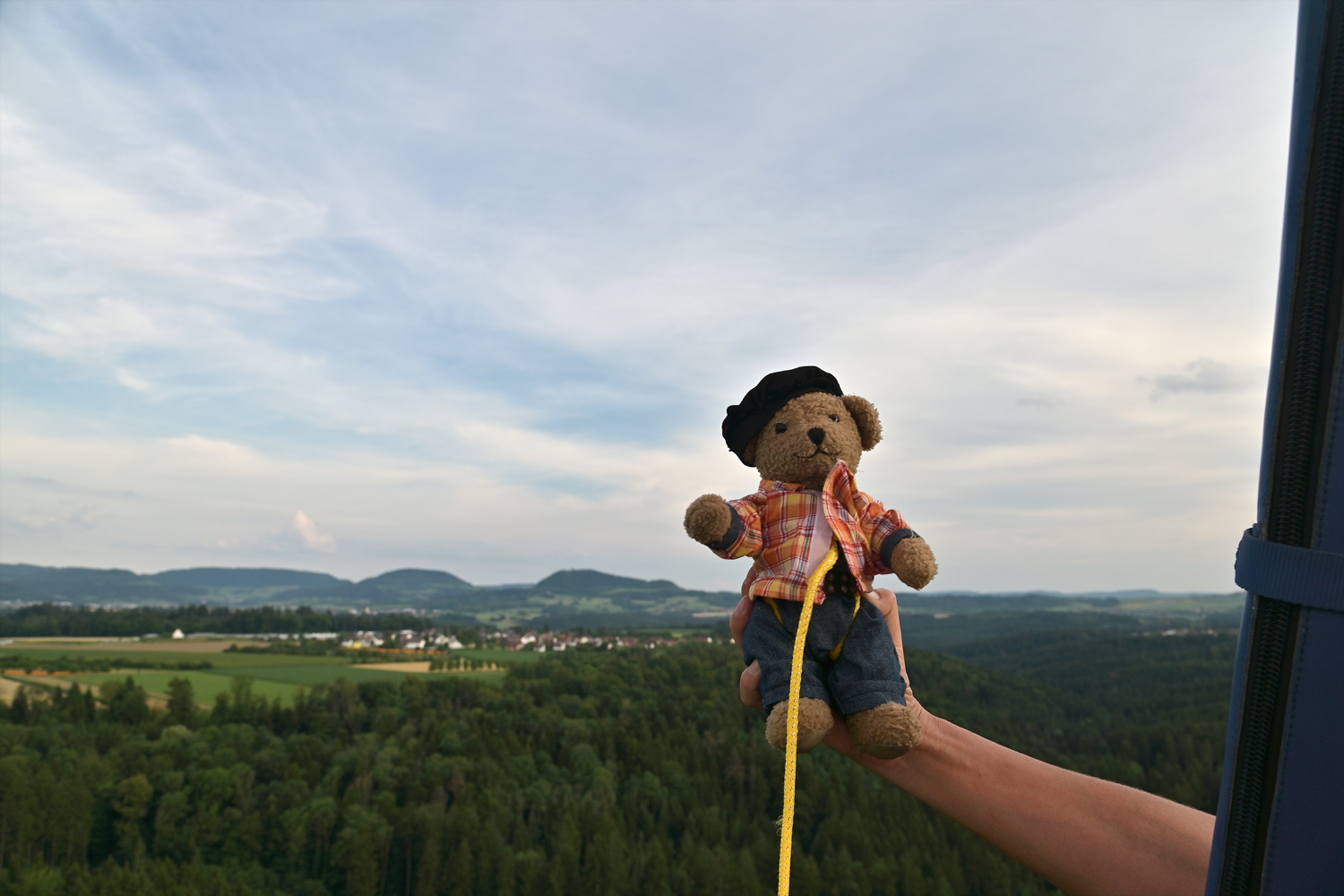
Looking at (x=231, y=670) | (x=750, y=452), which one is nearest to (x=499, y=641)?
(x=231, y=670)

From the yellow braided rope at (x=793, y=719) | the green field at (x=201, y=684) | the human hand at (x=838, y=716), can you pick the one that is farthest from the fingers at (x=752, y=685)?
the green field at (x=201, y=684)

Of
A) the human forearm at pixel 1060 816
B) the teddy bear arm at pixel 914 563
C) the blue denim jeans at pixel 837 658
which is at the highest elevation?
the teddy bear arm at pixel 914 563

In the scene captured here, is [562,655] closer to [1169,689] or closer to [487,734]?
[487,734]

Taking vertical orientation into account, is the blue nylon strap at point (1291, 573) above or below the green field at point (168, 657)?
above

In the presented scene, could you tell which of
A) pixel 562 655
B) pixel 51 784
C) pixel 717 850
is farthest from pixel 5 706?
pixel 717 850

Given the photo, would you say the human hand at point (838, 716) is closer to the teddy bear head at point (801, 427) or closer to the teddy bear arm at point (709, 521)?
the teddy bear arm at point (709, 521)

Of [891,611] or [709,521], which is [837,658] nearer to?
[891,611]
